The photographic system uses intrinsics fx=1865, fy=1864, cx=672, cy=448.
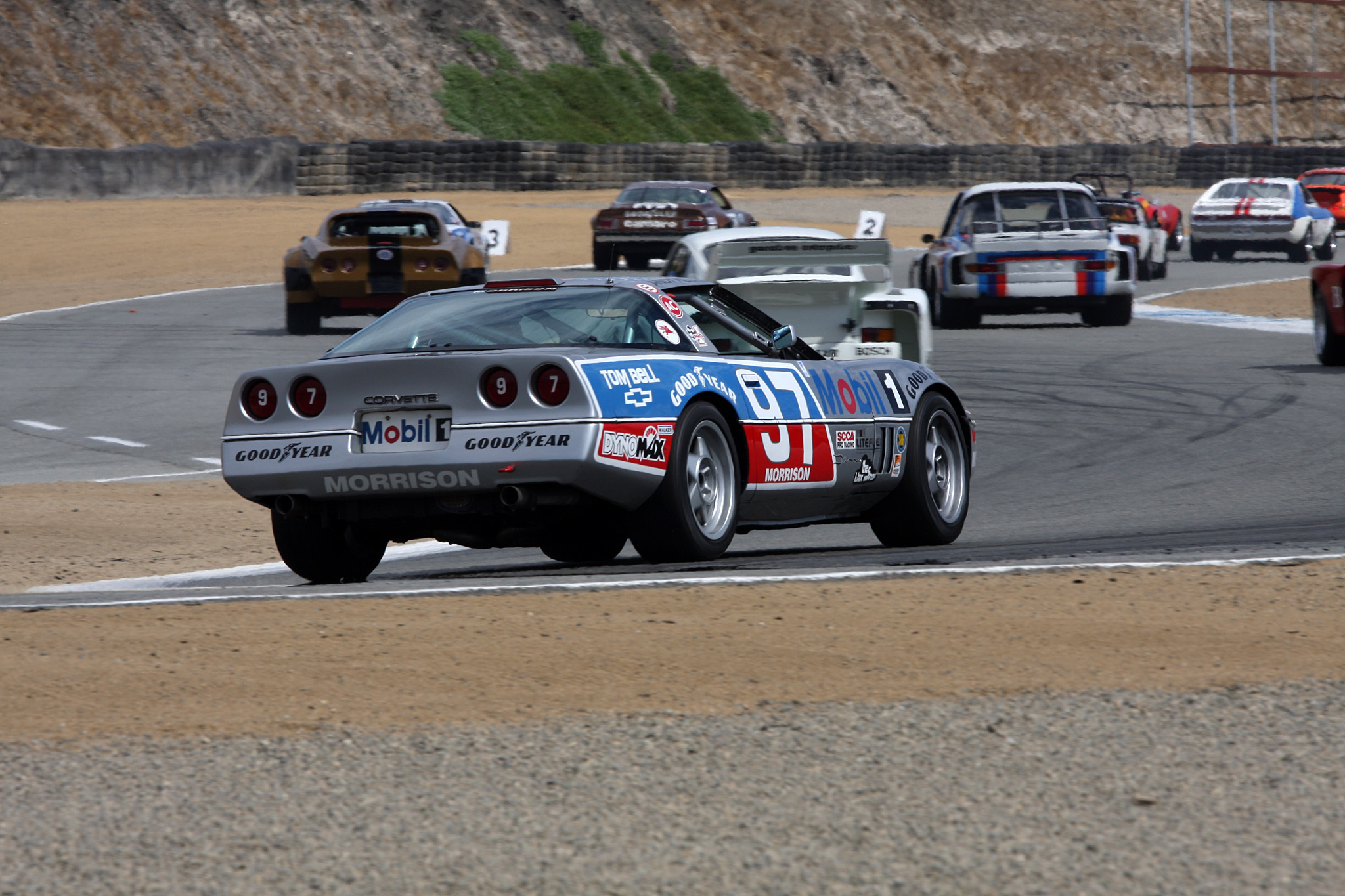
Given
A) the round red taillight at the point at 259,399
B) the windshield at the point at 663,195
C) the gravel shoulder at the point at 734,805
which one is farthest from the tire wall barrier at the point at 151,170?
the gravel shoulder at the point at 734,805

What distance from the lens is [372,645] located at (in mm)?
5363

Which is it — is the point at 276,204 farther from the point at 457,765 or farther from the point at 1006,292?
the point at 457,765

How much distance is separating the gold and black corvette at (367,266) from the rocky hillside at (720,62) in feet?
95.6

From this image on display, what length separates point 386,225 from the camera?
66.7 feet

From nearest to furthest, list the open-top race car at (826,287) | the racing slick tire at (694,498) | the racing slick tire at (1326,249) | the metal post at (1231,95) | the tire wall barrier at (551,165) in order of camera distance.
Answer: the racing slick tire at (694,498)
the open-top race car at (826,287)
the racing slick tire at (1326,249)
the tire wall barrier at (551,165)
the metal post at (1231,95)

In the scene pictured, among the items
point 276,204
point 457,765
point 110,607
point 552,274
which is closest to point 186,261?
point 552,274

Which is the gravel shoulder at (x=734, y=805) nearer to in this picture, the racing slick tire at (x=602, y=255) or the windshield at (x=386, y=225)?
the windshield at (x=386, y=225)

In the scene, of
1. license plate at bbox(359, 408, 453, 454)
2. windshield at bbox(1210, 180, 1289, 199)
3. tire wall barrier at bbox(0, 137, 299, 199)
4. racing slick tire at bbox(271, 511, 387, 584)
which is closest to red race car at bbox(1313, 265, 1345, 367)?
racing slick tire at bbox(271, 511, 387, 584)

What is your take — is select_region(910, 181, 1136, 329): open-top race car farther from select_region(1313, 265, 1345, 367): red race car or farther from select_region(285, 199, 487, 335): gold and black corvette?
select_region(285, 199, 487, 335): gold and black corvette

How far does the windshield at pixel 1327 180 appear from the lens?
4394 centimetres

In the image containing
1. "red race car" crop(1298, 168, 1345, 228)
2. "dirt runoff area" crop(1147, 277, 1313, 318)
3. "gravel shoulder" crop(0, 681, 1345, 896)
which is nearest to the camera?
"gravel shoulder" crop(0, 681, 1345, 896)

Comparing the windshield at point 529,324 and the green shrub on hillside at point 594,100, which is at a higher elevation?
the green shrub on hillside at point 594,100

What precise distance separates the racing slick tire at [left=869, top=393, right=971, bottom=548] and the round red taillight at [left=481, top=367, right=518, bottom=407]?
2337 millimetres

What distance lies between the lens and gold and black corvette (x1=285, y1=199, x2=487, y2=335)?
1980 cm
